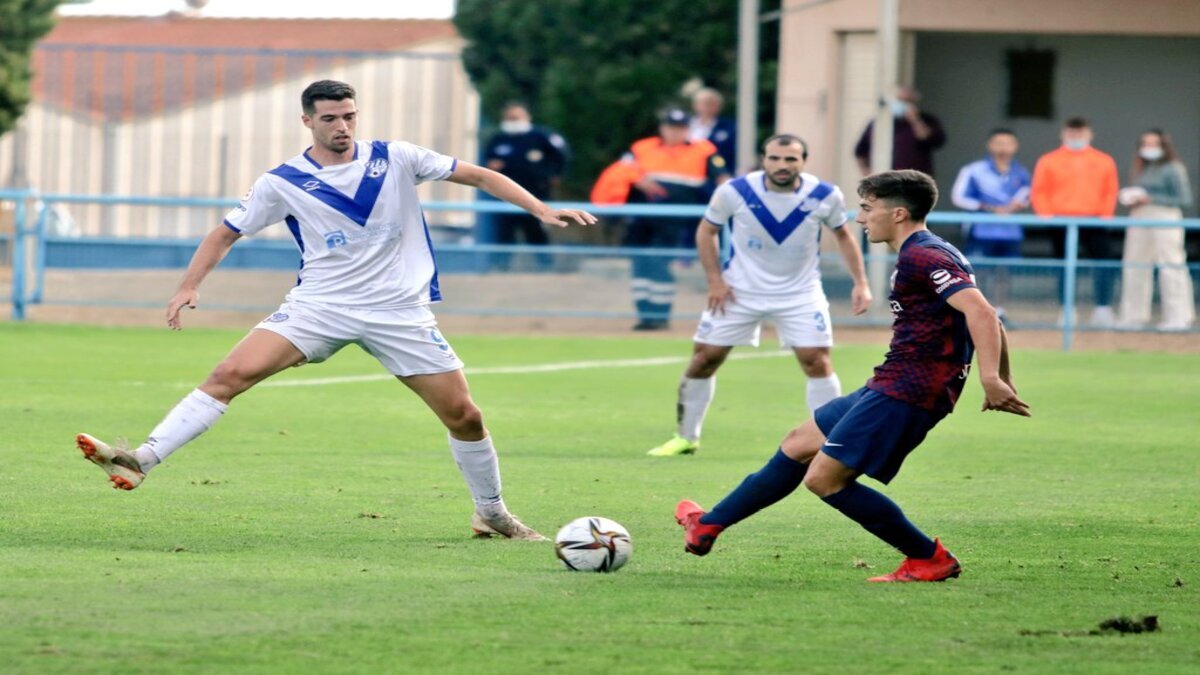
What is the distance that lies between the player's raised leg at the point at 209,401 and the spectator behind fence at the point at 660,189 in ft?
37.5

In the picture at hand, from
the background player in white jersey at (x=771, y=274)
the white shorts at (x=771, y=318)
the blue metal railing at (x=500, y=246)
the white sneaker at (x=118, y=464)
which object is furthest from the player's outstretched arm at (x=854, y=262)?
the blue metal railing at (x=500, y=246)

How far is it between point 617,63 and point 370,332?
19.1 meters

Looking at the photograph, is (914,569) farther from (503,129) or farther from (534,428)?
(503,129)

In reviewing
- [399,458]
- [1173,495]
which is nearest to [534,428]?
[399,458]

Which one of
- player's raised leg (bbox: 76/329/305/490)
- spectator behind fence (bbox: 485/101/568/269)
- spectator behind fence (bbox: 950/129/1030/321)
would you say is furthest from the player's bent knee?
spectator behind fence (bbox: 485/101/568/269)

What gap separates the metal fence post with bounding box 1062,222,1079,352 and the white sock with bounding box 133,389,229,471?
1237cm

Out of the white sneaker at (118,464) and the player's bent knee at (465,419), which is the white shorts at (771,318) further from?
the white sneaker at (118,464)

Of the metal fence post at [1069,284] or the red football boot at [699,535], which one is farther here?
the metal fence post at [1069,284]

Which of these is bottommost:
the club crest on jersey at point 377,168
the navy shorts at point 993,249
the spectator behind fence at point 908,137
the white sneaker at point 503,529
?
the white sneaker at point 503,529

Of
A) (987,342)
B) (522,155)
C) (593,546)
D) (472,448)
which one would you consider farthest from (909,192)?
(522,155)

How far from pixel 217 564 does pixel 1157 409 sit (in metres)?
8.51

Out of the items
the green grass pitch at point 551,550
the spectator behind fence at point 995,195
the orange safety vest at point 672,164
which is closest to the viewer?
the green grass pitch at point 551,550

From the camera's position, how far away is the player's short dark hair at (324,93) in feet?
25.1

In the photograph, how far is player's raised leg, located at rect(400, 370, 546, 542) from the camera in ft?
25.4
